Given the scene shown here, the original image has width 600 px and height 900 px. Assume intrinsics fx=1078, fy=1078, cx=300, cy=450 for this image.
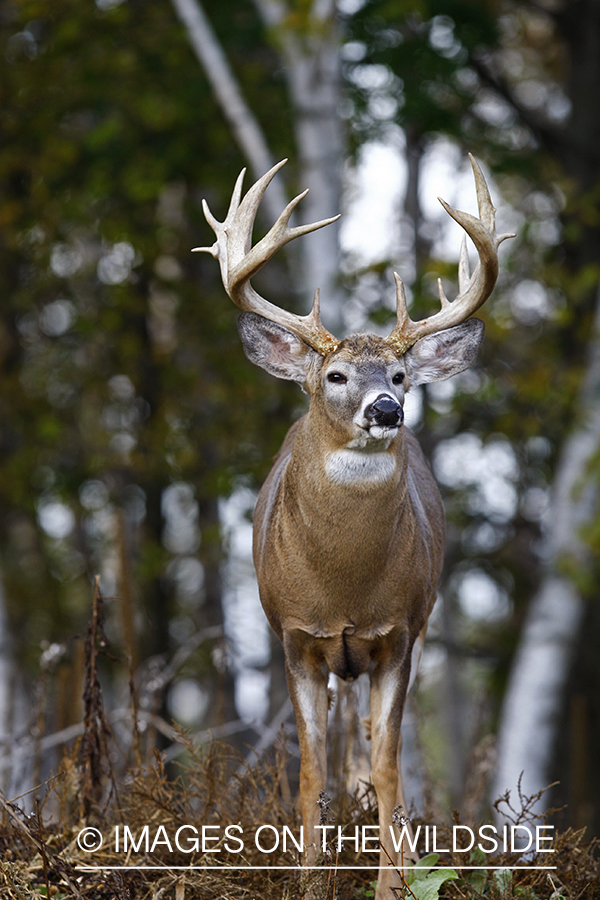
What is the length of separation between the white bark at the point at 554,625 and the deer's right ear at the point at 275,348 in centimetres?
634

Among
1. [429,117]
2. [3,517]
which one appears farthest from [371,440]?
[3,517]

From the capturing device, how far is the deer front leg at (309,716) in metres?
3.98

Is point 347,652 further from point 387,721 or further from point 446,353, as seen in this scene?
point 446,353

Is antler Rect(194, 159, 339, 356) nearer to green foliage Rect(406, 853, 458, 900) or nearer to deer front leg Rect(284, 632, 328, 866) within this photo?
deer front leg Rect(284, 632, 328, 866)

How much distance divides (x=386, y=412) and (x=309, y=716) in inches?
46.9

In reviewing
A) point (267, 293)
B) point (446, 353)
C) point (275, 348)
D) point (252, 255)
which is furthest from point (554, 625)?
point (252, 255)

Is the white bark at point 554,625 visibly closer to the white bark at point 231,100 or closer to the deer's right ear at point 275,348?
the white bark at point 231,100

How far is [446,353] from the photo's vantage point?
4.53 metres

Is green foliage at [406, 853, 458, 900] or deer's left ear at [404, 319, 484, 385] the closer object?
green foliage at [406, 853, 458, 900]

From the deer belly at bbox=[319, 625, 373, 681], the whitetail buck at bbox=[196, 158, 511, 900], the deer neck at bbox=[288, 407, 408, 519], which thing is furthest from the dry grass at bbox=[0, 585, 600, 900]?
the deer neck at bbox=[288, 407, 408, 519]

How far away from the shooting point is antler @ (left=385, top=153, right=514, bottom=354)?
4.17 meters

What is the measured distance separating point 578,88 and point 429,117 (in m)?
2.62

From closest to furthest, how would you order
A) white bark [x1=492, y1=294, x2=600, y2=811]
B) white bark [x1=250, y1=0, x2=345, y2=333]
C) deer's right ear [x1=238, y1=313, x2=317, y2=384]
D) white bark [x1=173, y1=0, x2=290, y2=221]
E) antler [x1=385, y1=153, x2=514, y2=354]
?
antler [x1=385, y1=153, x2=514, y2=354], deer's right ear [x1=238, y1=313, x2=317, y2=384], white bark [x1=250, y1=0, x2=345, y2=333], white bark [x1=173, y1=0, x2=290, y2=221], white bark [x1=492, y1=294, x2=600, y2=811]

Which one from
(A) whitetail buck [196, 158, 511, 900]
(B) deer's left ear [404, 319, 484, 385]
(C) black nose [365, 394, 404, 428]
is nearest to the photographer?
(C) black nose [365, 394, 404, 428]
